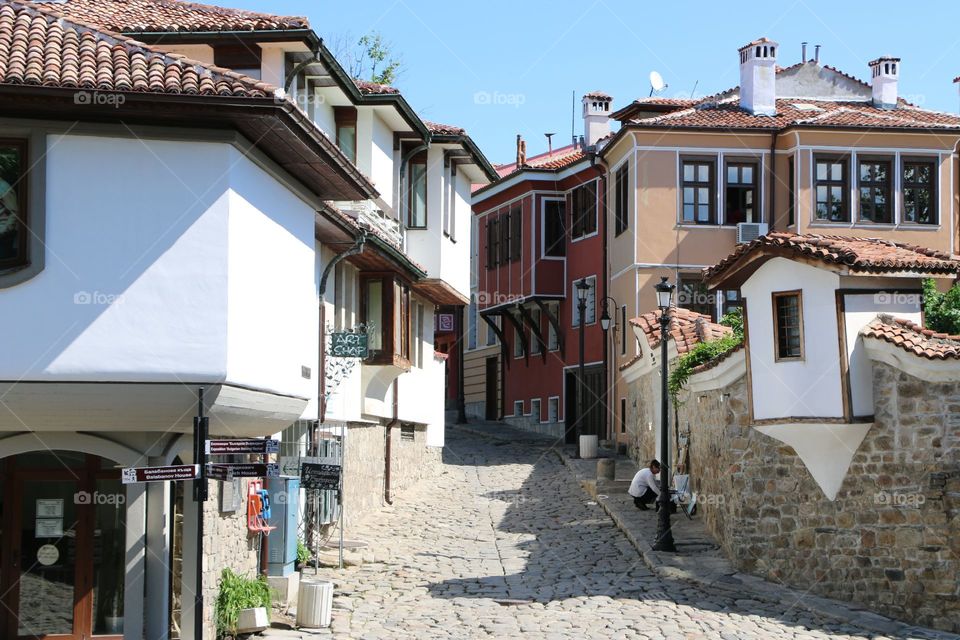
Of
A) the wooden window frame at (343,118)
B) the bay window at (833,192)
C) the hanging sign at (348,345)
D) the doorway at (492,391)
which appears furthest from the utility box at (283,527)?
the doorway at (492,391)

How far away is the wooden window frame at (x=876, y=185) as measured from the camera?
32.8 meters

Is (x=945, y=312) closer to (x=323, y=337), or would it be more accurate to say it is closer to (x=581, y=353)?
(x=581, y=353)

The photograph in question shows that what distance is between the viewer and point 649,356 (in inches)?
1125

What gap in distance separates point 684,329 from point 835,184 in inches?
341

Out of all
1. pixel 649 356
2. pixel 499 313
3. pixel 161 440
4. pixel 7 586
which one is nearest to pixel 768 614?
pixel 161 440

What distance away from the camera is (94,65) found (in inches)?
511

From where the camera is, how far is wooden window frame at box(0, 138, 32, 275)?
1275 cm

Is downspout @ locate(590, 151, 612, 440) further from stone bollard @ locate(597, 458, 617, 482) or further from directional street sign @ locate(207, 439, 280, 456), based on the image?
directional street sign @ locate(207, 439, 280, 456)

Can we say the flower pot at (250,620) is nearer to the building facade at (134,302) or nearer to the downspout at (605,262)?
the building facade at (134,302)

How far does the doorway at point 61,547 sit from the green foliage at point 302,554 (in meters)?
5.44

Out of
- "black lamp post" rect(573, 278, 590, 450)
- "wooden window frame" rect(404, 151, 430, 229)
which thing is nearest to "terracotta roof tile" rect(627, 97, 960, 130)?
"black lamp post" rect(573, 278, 590, 450)

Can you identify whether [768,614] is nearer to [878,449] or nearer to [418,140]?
[878,449]

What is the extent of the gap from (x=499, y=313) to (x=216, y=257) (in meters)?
30.1

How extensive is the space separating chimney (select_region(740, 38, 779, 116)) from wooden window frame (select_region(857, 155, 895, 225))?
109 inches
